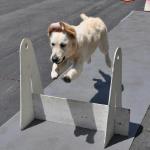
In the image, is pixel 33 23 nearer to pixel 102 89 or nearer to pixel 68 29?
pixel 102 89

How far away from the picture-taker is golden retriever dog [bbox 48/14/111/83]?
455cm

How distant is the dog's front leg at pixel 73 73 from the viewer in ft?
15.4

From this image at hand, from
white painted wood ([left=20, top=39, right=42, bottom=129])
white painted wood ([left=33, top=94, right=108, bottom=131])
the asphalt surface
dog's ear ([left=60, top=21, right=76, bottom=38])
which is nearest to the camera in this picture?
dog's ear ([left=60, top=21, right=76, bottom=38])

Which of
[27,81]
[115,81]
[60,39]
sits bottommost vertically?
[27,81]

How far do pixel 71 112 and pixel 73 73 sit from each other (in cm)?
59

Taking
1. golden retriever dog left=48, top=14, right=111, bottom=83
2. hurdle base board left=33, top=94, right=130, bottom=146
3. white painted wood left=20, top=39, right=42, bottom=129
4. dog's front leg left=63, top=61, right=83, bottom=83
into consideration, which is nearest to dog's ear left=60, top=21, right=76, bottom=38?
golden retriever dog left=48, top=14, right=111, bottom=83

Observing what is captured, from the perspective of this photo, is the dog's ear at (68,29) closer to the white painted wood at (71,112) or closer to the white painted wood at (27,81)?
the white painted wood at (27,81)

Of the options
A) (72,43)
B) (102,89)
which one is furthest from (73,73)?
(102,89)

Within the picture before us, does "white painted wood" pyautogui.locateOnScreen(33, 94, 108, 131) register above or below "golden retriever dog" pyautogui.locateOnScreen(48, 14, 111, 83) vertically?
below

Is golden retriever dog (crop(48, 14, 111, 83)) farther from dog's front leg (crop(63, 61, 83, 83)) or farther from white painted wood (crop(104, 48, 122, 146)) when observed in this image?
white painted wood (crop(104, 48, 122, 146))

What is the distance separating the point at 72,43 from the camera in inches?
184

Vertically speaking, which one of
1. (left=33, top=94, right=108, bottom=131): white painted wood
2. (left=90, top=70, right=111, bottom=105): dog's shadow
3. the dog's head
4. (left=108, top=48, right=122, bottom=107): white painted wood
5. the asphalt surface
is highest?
the dog's head

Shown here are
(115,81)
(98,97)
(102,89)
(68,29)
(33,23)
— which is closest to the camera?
(68,29)

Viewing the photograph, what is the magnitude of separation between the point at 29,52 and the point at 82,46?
0.73 metres
